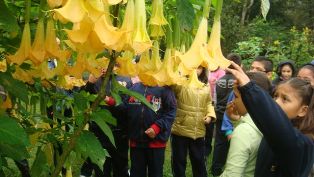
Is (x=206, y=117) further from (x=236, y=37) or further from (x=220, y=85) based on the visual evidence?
(x=236, y=37)

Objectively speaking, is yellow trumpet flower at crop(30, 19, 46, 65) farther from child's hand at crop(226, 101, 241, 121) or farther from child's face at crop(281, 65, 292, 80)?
child's face at crop(281, 65, 292, 80)

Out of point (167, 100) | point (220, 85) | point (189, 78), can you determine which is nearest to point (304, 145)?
point (189, 78)

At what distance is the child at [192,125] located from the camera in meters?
4.93

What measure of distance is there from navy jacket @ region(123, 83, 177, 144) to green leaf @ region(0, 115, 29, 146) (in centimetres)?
326

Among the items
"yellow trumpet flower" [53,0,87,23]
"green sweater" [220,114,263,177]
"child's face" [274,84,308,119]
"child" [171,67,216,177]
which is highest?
"yellow trumpet flower" [53,0,87,23]

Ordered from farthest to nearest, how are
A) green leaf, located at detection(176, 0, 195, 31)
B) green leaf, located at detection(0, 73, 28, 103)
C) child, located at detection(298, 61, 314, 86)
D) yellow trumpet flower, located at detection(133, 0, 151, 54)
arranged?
1. child, located at detection(298, 61, 314, 86)
2. green leaf, located at detection(0, 73, 28, 103)
3. green leaf, located at detection(176, 0, 195, 31)
4. yellow trumpet flower, located at detection(133, 0, 151, 54)

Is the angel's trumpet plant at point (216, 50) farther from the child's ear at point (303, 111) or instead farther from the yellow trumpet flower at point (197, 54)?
the child's ear at point (303, 111)

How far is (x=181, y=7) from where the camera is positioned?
3.09 ft

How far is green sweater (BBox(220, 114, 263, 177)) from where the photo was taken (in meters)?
2.24

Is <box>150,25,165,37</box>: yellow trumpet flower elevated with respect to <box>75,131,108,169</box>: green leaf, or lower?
elevated

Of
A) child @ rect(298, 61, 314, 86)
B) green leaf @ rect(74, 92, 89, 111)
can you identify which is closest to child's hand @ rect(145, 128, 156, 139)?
child @ rect(298, 61, 314, 86)

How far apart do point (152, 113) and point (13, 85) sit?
127 inches

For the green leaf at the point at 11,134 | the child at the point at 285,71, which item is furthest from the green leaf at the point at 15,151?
the child at the point at 285,71

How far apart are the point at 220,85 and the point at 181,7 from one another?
4.82 metres
